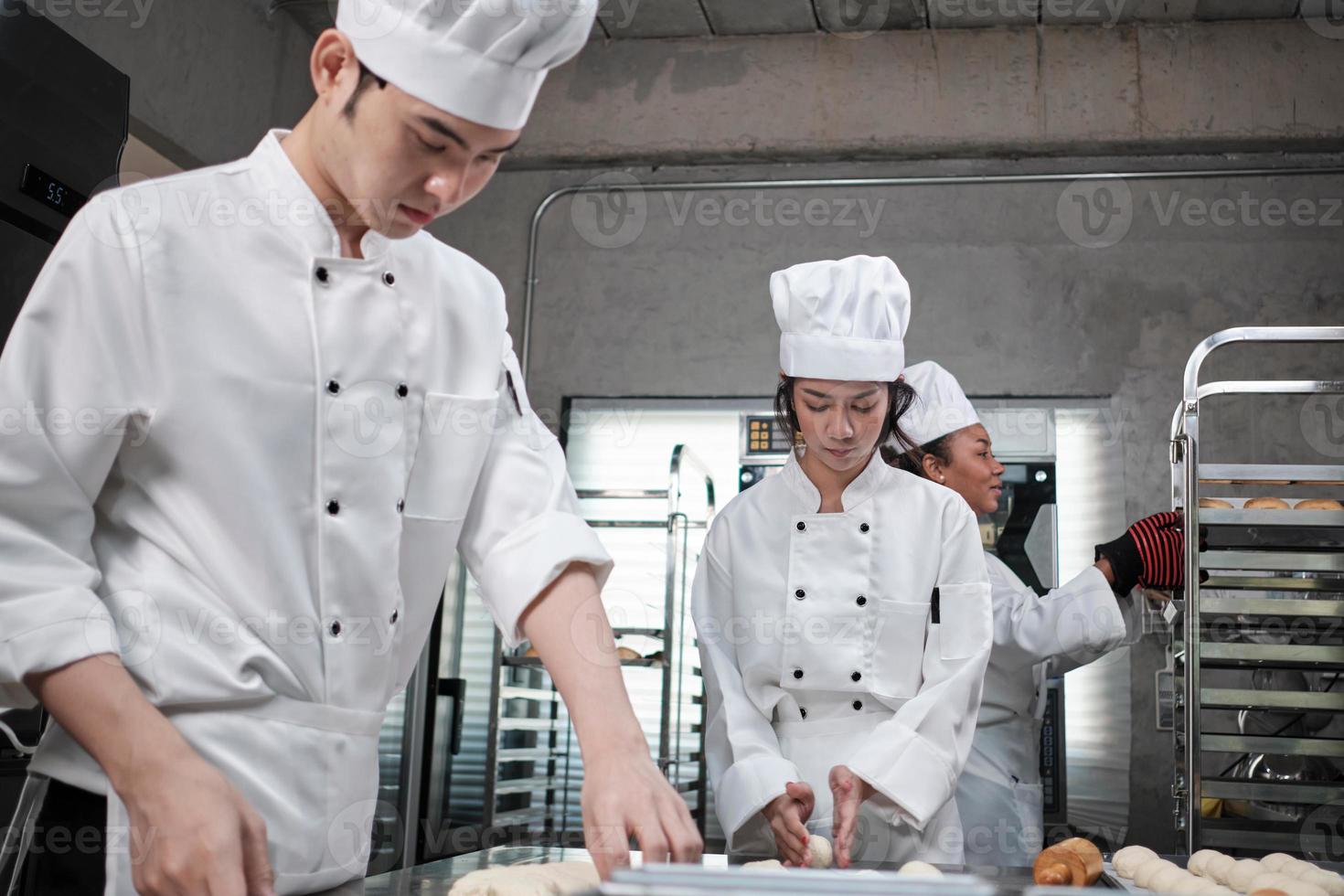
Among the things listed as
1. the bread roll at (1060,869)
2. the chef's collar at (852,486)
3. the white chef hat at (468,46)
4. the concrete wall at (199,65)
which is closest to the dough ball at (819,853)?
the bread roll at (1060,869)

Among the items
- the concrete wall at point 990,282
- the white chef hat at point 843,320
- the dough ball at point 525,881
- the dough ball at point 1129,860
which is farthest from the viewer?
the concrete wall at point 990,282

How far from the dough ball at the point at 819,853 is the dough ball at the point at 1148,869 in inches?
18.1

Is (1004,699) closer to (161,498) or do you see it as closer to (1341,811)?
(1341,811)

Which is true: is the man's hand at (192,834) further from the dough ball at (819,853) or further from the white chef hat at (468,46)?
the dough ball at (819,853)

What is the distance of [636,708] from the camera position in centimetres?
491

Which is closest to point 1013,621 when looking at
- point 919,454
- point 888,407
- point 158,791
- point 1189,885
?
point 919,454

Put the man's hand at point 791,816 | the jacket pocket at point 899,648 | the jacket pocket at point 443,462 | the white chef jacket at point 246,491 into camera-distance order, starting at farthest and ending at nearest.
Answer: the jacket pocket at point 899,648
the man's hand at point 791,816
the jacket pocket at point 443,462
the white chef jacket at point 246,491

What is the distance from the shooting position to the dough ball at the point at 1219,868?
1.76m

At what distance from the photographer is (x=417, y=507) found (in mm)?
1229

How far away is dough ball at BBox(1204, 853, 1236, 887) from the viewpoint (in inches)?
69.1

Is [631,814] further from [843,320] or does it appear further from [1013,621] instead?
[1013,621]

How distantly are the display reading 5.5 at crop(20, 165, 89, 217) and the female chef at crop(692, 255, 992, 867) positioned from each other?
4.84 feet

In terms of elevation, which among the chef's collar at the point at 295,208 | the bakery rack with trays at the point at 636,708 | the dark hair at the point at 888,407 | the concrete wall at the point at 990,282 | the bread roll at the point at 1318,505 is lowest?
the bakery rack with trays at the point at 636,708

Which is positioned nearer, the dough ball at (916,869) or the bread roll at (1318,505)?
the dough ball at (916,869)
